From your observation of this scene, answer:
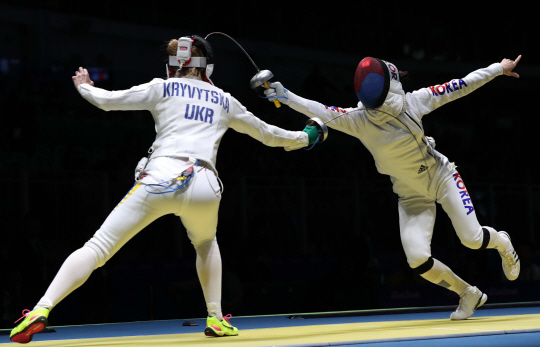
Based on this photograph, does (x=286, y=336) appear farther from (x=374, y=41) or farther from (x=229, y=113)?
(x=374, y=41)

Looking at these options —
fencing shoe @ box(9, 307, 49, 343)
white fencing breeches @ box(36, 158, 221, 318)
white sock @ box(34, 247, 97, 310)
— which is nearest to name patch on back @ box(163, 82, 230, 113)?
white fencing breeches @ box(36, 158, 221, 318)

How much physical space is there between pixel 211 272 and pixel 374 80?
1.41 m

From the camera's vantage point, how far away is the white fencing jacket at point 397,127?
10.9 feet

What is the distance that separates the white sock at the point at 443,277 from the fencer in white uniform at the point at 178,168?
1160mm

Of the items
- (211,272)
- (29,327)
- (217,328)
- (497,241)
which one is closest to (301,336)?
(217,328)

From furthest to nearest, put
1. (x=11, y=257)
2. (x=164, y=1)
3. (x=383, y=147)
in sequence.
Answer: (x=164, y=1)
(x=11, y=257)
(x=383, y=147)

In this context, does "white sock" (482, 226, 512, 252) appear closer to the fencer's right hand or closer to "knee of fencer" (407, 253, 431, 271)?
"knee of fencer" (407, 253, 431, 271)

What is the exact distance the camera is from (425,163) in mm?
3385

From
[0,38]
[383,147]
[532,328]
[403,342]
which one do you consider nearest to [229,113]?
[383,147]

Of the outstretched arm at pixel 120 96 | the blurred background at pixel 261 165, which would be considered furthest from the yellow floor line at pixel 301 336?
the blurred background at pixel 261 165

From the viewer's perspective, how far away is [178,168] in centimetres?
249

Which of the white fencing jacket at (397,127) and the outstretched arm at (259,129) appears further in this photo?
the white fencing jacket at (397,127)

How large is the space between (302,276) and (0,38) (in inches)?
175

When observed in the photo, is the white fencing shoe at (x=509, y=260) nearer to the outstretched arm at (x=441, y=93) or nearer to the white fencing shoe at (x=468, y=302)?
the white fencing shoe at (x=468, y=302)
